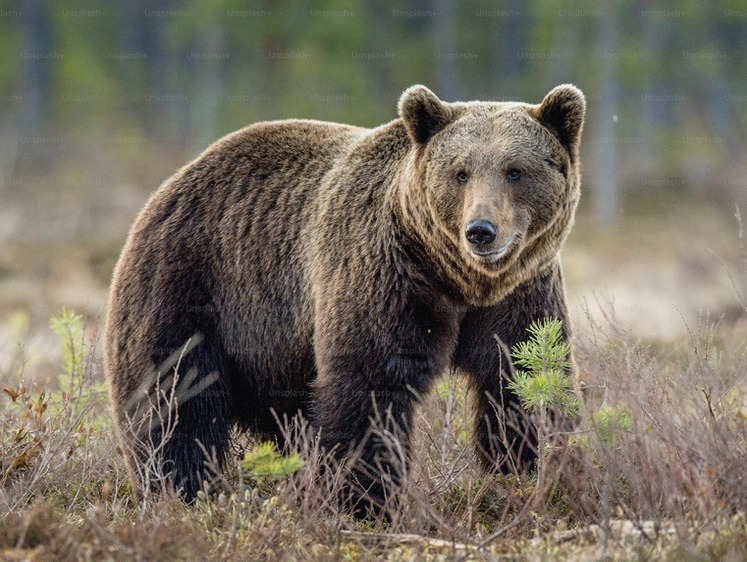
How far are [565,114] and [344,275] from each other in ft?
4.82

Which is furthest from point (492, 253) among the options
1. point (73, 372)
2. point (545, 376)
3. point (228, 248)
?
point (73, 372)

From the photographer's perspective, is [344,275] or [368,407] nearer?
[368,407]

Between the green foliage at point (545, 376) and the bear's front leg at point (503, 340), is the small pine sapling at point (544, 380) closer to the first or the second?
the green foliage at point (545, 376)

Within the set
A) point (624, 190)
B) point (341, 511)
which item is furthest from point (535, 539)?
point (624, 190)

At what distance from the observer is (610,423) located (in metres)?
4.25

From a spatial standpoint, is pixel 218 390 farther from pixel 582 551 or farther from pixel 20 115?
pixel 20 115

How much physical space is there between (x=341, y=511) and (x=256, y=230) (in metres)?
1.82

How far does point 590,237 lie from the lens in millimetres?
24391

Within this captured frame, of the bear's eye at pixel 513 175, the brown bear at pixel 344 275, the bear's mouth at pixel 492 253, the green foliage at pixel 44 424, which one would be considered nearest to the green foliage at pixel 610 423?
the brown bear at pixel 344 275

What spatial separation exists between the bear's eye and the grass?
3.34ft

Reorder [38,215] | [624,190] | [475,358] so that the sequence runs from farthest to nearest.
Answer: [624,190] → [38,215] → [475,358]

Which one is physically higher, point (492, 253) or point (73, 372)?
point (492, 253)

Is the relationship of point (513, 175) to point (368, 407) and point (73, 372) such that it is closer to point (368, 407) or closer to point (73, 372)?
point (368, 407)

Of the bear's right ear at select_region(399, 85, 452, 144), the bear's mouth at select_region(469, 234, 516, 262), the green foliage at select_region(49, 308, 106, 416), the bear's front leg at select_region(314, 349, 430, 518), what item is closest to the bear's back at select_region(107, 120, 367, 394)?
the green foliage at select_region(49, 308, 106, 416)
